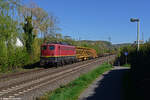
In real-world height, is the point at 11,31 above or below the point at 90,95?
above

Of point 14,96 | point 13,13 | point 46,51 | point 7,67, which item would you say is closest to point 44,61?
point 46,51

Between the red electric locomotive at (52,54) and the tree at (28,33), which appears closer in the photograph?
the red electric locomotive at (52,54)

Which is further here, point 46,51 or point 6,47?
point 46,51

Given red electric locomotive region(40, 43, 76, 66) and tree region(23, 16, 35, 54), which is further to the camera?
tree region(23, 16, 35, 54)

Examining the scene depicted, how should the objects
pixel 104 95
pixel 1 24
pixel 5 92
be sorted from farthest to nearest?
pixel 1 24
pixel 5 92
pixel 104 95

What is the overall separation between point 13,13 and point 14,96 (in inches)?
616

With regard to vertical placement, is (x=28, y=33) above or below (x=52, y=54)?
above

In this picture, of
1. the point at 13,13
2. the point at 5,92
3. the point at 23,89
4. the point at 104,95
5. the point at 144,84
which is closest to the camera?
the point at 144,84

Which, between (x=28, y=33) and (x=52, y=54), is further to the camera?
(x=28, y=33)

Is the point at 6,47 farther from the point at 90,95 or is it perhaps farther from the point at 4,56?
the point at 90,95

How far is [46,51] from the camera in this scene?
1131 inches

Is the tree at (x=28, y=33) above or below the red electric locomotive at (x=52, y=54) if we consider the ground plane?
above

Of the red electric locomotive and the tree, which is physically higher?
the tree

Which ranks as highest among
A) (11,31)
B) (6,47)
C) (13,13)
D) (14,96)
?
(13,13)
